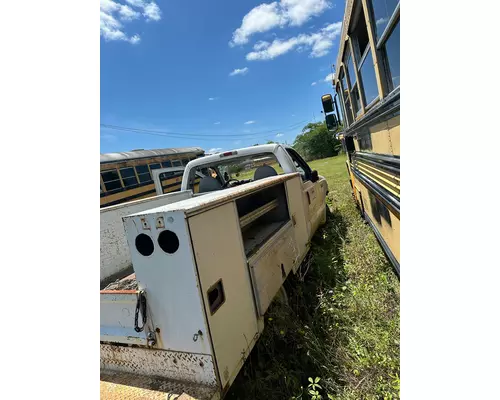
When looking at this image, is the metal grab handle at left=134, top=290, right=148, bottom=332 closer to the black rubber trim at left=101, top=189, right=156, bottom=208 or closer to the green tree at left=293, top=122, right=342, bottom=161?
the black rubber trim at left=101, top=189, right=156, bottom=208

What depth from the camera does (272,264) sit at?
7.85 ft

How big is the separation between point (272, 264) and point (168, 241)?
108cm

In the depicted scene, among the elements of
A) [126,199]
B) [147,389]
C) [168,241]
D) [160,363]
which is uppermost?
[126,199]

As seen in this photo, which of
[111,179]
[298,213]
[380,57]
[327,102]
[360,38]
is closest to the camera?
[380,57]

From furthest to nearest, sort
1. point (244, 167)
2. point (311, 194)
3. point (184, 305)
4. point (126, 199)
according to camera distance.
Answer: point (126, 199) < point (244, 167) < point (311, 194) < point (184, 305)

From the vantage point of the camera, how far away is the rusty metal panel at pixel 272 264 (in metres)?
2.08

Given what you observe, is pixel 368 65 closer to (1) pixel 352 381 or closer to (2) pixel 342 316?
(2) pixel 342 316

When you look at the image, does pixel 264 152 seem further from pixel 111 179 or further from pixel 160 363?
pixel 111 179

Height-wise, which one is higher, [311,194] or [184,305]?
[311,194]

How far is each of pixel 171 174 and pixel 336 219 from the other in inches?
374

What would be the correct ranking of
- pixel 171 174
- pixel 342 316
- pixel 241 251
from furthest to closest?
pixel 171 174
pixel 342 316
pixel 241 251

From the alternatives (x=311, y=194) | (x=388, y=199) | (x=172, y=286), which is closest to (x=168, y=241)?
(x=172, y=286)
